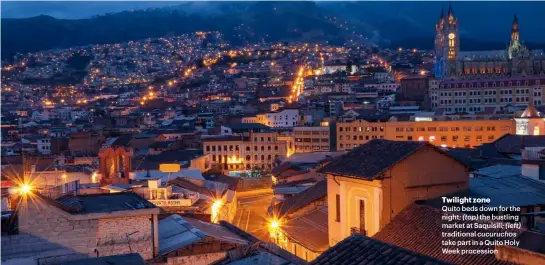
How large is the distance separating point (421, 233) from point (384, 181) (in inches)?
50.0

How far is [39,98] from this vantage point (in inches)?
5664

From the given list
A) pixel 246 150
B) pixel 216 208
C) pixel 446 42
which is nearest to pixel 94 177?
pixel 216 208

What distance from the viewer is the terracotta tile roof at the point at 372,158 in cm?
1184

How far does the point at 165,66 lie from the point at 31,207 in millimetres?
186766

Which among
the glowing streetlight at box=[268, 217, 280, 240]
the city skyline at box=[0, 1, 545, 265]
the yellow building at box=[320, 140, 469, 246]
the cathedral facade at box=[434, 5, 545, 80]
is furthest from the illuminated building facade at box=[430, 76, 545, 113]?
the yellow building at box=[320, 140, 469, 246]

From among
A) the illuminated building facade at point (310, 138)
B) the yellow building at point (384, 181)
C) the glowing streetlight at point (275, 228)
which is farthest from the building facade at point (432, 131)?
the yellow building at point (384, 181)

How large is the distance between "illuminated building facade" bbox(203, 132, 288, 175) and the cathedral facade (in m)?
53.4

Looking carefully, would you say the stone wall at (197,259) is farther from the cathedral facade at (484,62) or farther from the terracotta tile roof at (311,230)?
the cathedral facade at (484,62)

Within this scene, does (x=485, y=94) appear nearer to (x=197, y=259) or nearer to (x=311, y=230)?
(x=311, y=230)

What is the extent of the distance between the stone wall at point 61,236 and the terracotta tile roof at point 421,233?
13.1 feet

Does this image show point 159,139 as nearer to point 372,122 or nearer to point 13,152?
point 13,152

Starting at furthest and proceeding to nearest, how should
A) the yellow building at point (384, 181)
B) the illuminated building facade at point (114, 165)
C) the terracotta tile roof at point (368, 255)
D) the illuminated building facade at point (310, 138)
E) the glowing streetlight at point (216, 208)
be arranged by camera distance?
the illuminated building facade at point (310, 138)
the glowing streetlight at point (216, 208)
the illuminated building facade at point (114, 165)
the yellow building at point (384, 181)
the terracotta tile roof at point (368, 255)

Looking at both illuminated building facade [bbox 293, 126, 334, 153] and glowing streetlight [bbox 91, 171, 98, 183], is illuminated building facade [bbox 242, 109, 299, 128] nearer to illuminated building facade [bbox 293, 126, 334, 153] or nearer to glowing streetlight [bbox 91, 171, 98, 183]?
illuminated building facade [bbox 293, 126, 334, 153]

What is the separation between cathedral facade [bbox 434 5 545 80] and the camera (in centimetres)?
10781
